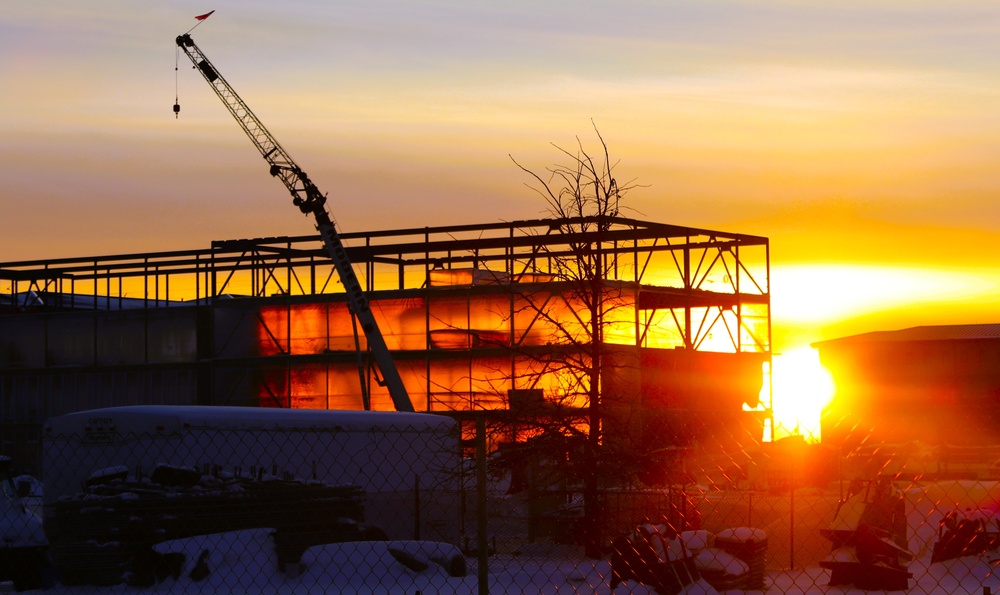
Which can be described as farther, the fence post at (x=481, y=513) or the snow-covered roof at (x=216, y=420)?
the snow-covered roof at (x=216, y=420)

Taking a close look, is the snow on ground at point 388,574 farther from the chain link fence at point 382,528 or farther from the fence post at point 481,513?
the fence post at point 481,513

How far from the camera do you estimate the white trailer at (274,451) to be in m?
21.4

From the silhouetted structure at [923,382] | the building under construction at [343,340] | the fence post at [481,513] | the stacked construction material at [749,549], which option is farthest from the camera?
the silhouetted structure at [923,382]

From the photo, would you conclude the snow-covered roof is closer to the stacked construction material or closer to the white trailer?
the white trailer

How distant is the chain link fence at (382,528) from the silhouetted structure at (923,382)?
68811mm

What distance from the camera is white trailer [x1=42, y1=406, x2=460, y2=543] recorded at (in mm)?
21438

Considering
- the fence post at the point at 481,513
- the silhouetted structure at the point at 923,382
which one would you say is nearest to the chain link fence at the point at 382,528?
the fence post at the point at 481,513

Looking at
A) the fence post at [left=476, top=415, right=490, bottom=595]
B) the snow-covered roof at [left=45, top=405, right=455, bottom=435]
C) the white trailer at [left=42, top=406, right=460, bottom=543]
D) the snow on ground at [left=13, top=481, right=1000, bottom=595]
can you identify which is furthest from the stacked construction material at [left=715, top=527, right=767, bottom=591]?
the fence post at [left=476, top=415, right=490, bottom=595]

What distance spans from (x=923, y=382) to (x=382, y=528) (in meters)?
81.4

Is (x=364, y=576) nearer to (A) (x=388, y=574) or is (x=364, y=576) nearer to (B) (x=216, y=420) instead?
(A) (x=388, y=574)

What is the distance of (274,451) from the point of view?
2300cm

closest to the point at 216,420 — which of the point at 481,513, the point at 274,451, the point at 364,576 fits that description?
the point at 274,451

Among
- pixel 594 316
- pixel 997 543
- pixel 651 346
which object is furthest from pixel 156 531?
pixel 651 346

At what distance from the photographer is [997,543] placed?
17.6 meters
